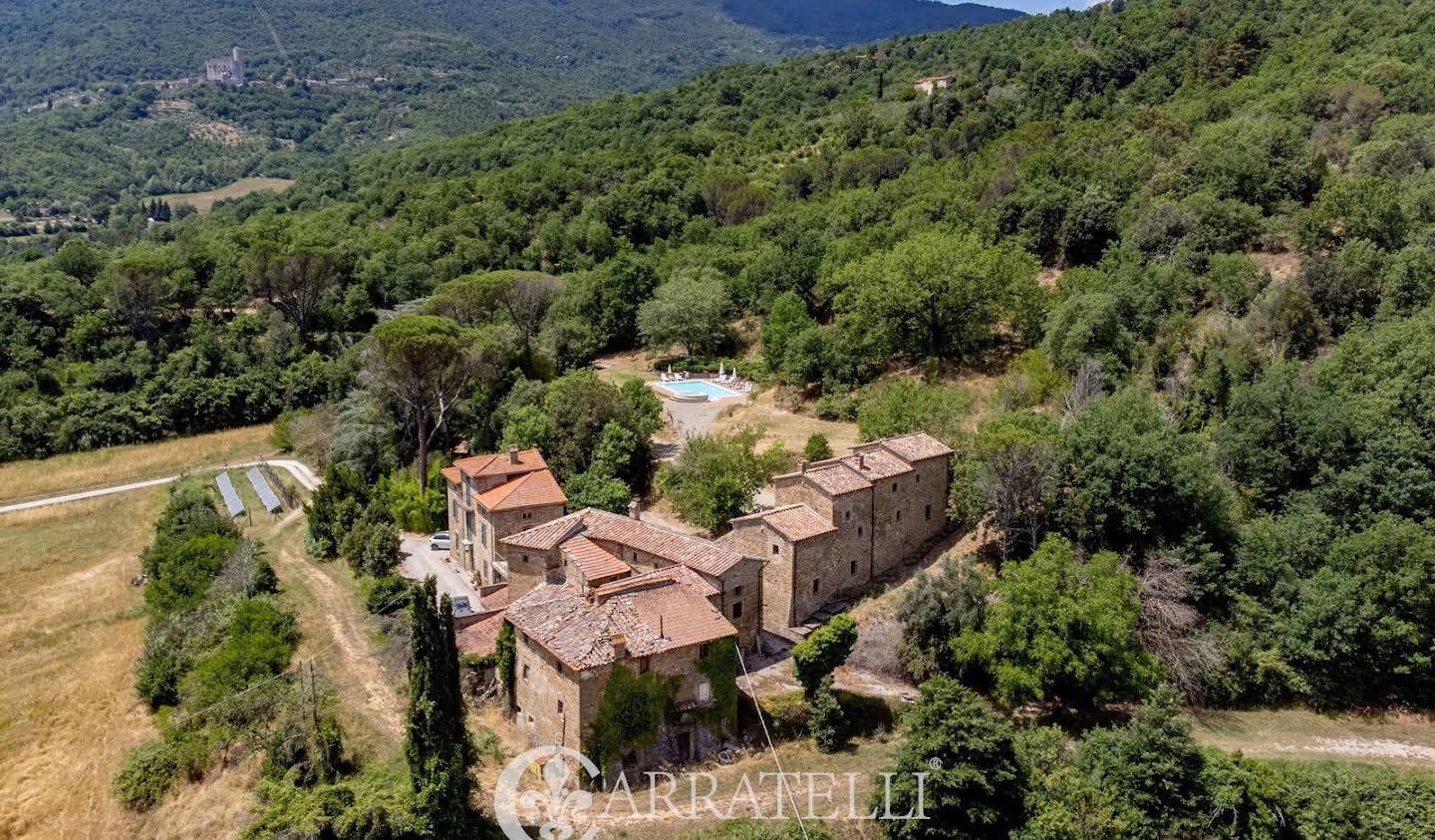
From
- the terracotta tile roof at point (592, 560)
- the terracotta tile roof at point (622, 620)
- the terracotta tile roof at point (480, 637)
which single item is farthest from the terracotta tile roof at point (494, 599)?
the terracotta tile roof at point (622, 620)

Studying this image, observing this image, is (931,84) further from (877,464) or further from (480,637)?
(480,637)

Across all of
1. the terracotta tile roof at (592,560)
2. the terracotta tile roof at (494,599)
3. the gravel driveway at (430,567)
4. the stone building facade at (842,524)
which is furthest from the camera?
the gravel driveway at (430,567)

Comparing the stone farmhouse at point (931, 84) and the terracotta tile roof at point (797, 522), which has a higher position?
the stone farmhouse at point (931, 84)

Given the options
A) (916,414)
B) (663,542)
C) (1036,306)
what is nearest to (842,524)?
(663,542)

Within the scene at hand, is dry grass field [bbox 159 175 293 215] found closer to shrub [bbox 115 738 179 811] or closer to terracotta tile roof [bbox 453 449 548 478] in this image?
terracotta tile roof [bbox 453 449 548 478]

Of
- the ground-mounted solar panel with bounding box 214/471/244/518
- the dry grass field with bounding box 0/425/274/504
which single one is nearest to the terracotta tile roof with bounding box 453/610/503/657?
the ground-mounted solar panel with bounding box 214/471/244/518

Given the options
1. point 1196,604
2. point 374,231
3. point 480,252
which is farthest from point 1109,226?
point 374,231

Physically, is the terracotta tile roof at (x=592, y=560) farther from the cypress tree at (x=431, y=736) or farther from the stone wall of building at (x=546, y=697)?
the cypress tree at (x=431, y=736)

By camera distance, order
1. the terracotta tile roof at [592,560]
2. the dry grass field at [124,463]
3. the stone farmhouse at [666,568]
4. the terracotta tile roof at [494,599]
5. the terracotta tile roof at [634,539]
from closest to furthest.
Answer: the stone farmhouse at [666,568] → the terracotta tile roof at [634,539] → the terracotta tile roof at [592,560] → the terracotta tile roof at [494,599] → the dry grass field at [124,463]

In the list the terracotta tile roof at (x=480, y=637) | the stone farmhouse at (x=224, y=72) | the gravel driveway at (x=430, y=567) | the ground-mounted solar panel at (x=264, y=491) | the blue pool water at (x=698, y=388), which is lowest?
the ground-mounted solar panel at (x=264, y=491)
